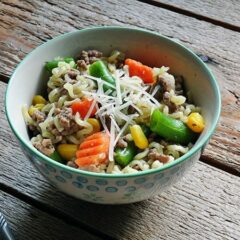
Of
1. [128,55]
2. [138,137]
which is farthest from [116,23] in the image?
[138,137]

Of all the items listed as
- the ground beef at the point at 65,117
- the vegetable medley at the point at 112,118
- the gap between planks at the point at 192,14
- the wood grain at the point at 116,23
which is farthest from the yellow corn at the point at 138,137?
the gap between planks at the point at 192,14

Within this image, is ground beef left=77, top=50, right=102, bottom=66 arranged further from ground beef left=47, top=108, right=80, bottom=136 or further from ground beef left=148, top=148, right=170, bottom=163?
ground beef left=148, top=148, right=170, bottom=163

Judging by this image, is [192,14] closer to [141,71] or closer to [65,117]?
[141,71]

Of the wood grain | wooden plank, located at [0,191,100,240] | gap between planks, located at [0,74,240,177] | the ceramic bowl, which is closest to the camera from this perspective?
the ceramic bowl

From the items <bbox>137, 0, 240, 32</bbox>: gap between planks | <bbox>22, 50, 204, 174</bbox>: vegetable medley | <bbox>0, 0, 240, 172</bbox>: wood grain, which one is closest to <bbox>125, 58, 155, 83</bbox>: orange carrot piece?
<bbox>22, 50, 204, 174</bbox>: vegetable medley

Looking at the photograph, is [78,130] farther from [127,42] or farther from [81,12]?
[81,12]

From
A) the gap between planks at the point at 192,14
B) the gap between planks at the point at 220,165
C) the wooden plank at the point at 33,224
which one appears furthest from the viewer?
the gap between planks at the point at 192,14

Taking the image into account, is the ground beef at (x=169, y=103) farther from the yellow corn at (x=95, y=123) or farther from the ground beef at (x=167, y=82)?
the yellow corn at (x=95, y=123)

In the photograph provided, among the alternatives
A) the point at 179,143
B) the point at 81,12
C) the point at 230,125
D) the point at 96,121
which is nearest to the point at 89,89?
the point at 96,121
